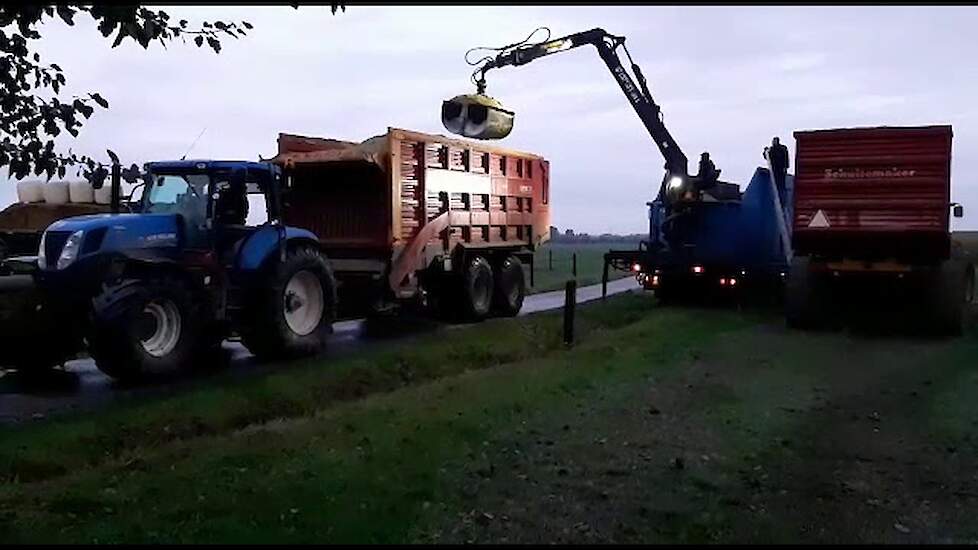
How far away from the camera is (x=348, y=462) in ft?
23.1

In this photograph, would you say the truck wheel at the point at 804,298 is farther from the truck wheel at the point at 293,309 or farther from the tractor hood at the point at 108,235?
the tractor hood at the point at 108,235

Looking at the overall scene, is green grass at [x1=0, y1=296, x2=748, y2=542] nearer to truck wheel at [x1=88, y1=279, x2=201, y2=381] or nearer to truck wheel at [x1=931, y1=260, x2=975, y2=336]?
truck wheel at [x1=88, y1=279, x2=201, y2=381]

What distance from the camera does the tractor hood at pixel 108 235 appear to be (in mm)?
10453

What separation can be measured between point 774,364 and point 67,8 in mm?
9721

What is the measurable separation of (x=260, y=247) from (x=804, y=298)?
843cm

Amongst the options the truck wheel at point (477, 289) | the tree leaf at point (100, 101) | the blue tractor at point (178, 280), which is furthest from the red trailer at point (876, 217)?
the tree leaf at point (100, 101)

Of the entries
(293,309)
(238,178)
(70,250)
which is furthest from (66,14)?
(293,309)

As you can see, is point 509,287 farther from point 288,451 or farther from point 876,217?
point 288,451

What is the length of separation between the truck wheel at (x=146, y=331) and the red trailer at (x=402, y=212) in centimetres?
255

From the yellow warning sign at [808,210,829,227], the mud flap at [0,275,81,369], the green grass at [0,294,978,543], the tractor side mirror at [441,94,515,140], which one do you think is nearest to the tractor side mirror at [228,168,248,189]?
the green grass at [0,294,978,543]

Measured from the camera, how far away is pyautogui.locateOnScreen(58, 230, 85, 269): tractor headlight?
1034 centimetres

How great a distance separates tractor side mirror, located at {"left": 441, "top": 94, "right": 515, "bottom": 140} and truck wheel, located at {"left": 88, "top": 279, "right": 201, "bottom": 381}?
7.27 meters

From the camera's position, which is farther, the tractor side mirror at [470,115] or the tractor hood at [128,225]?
the tractor side mirror at [470,115]

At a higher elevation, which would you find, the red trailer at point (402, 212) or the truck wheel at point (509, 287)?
the red trailer at point (402, 212)
